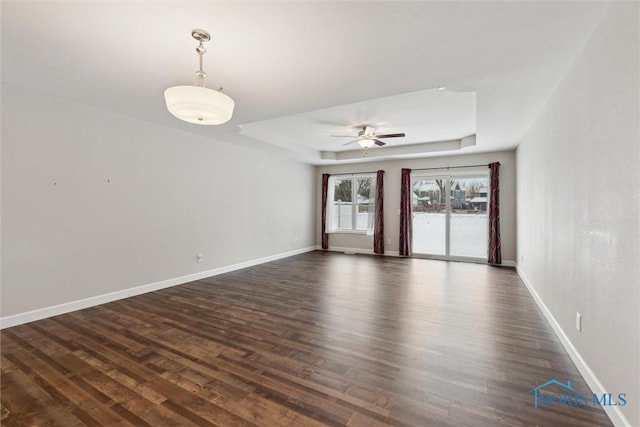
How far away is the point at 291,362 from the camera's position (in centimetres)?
221

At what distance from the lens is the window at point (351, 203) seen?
771 cm

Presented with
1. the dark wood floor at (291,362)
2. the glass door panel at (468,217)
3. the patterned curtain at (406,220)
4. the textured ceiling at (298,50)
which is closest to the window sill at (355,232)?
the patterned curtain at (406,220)

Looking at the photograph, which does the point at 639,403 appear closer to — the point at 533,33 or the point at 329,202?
the point at 533,33

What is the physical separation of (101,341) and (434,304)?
142 inches

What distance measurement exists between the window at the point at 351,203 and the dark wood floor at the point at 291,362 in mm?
4000

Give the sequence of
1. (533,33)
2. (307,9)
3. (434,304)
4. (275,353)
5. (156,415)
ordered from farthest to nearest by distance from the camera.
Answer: (434,304) < (275,353) < (533,33) < (307,9) < (156,415)

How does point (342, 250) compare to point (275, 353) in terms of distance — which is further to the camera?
point (342, 250)

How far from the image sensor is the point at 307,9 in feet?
5.75

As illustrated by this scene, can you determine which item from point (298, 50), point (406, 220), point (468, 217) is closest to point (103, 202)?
point (298, 50)

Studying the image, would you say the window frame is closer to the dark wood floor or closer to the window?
the window

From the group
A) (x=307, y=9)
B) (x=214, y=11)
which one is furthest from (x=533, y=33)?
(x=214, y=11)

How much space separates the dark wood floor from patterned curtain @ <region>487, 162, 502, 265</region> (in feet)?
7.48

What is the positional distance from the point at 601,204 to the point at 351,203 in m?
6.29

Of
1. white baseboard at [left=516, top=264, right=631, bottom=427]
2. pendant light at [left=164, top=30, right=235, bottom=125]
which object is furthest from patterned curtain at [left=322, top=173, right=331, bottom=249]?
pendant light at [left=164, top=30, right=235, bottom=125]
